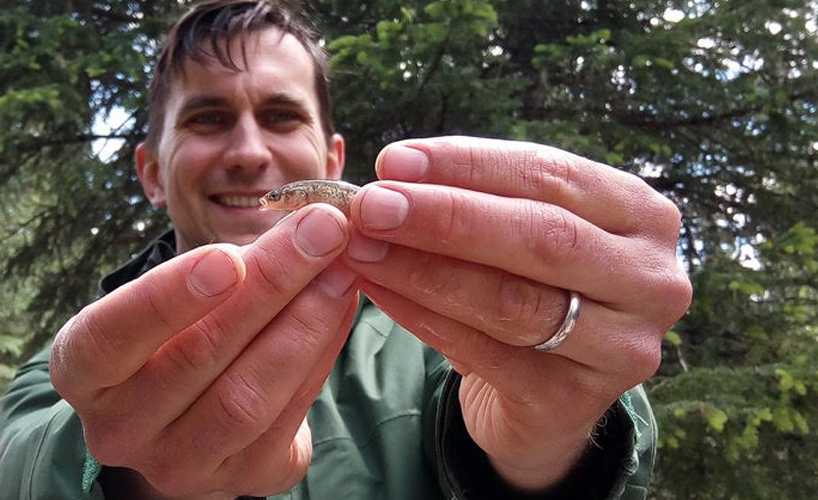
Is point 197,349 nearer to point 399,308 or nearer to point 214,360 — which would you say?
point 214,360

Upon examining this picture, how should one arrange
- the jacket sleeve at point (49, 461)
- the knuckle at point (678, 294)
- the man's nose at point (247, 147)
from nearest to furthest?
1. the knuckle at point (678, 294)
2. the jacket sleeve at point (49, 461)
3. the man's nose at point (247, 147)

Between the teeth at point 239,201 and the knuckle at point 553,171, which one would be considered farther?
the teeth at point 239,201

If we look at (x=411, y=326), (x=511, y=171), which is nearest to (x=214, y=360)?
(x=411, y=326)

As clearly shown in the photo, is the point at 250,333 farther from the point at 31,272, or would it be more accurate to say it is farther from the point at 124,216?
the point at 31,272

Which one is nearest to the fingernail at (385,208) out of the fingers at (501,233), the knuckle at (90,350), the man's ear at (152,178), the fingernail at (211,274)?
the fingers at (501,233)

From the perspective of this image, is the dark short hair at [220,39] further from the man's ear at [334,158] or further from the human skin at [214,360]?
the human skin at [214,360]

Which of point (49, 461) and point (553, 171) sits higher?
point (553, 171)

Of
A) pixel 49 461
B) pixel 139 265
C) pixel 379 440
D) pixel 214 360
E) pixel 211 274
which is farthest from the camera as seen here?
pixel 139 265
